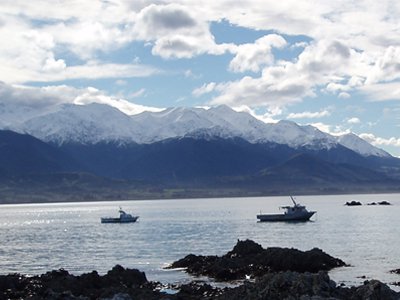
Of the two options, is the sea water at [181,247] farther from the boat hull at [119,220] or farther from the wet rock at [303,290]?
the boat hull at [119,220]

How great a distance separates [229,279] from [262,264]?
497cm

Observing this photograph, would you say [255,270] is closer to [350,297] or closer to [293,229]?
[350,297]

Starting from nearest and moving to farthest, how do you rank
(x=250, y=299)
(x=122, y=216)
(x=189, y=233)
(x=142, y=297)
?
(x=250, y=299) < (x=142, y=297) < (x=189, y=233) < (x=122, y=216)

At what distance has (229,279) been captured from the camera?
61.8 metres

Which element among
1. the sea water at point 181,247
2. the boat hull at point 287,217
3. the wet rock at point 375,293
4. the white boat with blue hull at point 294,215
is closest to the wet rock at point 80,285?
the sea water at point 181,247

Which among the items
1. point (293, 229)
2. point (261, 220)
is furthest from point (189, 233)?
point (261, 220)

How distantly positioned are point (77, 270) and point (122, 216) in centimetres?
10532

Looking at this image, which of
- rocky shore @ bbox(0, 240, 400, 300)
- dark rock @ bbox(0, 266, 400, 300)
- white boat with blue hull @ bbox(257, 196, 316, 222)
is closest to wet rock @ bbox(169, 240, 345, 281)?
rocky shore @ bbox(0, 240, 400, 300)

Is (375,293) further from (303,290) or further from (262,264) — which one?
(262,264)

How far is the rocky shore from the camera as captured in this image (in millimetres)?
40000

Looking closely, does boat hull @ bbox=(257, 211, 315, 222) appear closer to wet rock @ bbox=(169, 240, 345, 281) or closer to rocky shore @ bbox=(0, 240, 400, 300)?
rocky shore @ bbox=(0, 240, 400, 300)

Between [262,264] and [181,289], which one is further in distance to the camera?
[262,264]

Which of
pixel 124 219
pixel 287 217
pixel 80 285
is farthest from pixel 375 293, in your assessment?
pixel 124 219

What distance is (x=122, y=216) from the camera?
18038 centimetres
